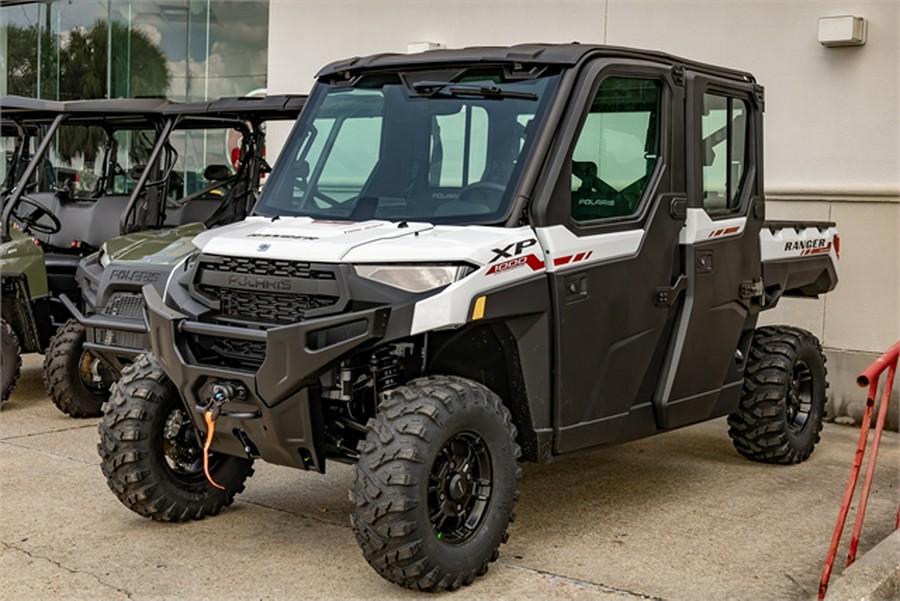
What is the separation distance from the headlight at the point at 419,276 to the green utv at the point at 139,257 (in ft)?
9.38

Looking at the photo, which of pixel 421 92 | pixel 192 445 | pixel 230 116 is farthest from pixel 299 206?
pixel 230 116

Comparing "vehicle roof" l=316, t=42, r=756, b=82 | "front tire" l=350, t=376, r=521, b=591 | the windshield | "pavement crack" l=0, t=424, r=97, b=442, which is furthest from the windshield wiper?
"pavement crack" l=0, t=424, r=97, b=442

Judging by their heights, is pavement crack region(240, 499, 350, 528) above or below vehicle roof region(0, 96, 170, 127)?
below

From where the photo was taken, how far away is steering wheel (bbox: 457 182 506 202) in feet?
18.8

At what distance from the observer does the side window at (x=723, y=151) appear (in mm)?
6824

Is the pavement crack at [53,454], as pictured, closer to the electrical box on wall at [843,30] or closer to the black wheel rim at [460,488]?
the black wheel rim at [460,488]

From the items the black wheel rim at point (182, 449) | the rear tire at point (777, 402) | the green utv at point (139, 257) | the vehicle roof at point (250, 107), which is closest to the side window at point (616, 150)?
the rear tire at point (777, 402)

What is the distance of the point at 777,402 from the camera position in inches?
298

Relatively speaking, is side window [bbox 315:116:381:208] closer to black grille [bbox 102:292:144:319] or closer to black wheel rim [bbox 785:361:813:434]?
black grille [bbox 102:292:144:319]

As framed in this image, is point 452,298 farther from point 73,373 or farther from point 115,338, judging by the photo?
point 73,373

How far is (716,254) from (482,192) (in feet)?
5.31

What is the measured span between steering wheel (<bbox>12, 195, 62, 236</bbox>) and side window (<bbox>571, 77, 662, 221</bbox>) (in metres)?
5.27

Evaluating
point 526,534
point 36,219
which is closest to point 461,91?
point 526,534

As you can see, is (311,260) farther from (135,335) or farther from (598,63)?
(135,335)
